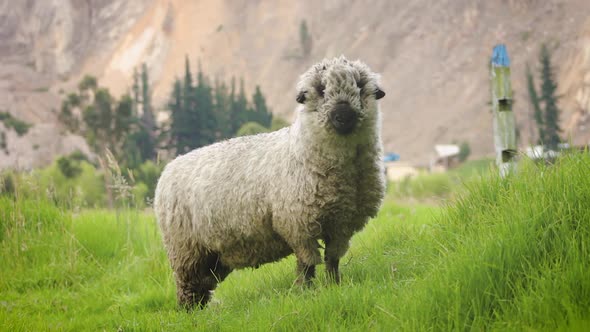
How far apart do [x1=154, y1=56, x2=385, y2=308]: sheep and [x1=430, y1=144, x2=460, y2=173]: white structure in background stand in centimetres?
4315

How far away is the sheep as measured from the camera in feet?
16.5

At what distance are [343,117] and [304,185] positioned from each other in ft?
2.32

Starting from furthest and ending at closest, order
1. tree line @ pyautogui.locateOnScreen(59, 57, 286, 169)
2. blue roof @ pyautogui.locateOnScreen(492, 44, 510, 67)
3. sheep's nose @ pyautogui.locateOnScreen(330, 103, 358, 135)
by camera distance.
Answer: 1. tree line @ pyautogui.locateOnScreen(59, 57, 286, 169)
2. blue roof @ pyautogui.locateOnScreen(492, 44, 510, 67)
3. sheep's nose @ pyautogui.locateOnScreen(330, 103, 358, 135)

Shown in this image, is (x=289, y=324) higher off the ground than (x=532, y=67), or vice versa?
(x=532, y=67)

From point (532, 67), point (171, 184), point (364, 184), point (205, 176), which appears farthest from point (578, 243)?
point (532, 67)

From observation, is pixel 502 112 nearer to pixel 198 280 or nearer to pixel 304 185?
pixel 304 185

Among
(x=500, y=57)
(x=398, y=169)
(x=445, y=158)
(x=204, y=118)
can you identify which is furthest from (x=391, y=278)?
(x=445, y=158)

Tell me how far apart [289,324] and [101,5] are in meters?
93.1

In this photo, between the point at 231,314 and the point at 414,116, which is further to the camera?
the point at 414,116

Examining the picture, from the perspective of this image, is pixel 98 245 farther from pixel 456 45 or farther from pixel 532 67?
pixel 456 45

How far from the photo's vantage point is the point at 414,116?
56562mm

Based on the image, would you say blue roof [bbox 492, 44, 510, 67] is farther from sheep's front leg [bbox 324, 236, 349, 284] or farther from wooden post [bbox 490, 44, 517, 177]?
sheep's front leg [bbox 324, 236, 349, 284]

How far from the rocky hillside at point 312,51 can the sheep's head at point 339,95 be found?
30.4 metres

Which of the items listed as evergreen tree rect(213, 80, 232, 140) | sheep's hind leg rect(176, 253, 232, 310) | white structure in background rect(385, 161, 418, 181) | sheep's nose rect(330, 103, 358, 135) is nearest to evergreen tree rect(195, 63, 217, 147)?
evergreen tree rect(213, 80, 232, 140)
